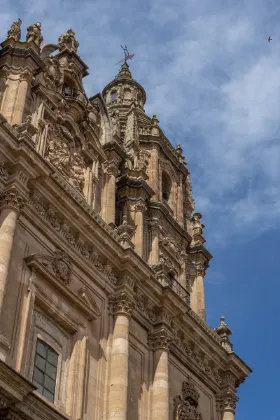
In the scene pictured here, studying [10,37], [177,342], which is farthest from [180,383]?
[10,37]

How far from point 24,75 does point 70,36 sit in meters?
5.00

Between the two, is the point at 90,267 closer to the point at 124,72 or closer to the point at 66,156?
the point at 66,156

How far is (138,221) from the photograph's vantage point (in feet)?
90.0

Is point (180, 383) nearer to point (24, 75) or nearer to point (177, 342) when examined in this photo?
point (177, 342)

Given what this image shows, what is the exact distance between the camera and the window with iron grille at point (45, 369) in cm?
1962

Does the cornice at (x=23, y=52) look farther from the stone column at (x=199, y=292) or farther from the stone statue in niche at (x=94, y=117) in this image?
the stone column at (x=199, y=292)

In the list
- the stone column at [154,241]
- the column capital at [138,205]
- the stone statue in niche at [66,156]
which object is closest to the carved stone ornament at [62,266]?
the stone statue in niche at [66,156]

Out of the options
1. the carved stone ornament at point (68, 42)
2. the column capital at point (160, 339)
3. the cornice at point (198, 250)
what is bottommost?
the column capital at point (160, 339)

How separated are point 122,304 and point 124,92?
15357 mm

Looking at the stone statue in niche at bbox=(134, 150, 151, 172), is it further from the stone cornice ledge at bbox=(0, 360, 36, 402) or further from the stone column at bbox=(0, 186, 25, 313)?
the stone cornice ledge at bbox=(0, 360, 36, 402)

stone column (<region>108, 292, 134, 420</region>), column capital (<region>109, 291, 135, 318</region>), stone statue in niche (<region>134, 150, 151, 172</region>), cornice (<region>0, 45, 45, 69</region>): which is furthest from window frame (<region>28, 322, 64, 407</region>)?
stone statue in niche (<region>134, 150, 151, 172</region>)

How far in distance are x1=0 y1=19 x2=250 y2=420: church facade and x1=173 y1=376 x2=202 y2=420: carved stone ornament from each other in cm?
4

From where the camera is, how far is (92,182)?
86.2 feet

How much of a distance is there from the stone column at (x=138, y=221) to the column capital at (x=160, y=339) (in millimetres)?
3066
